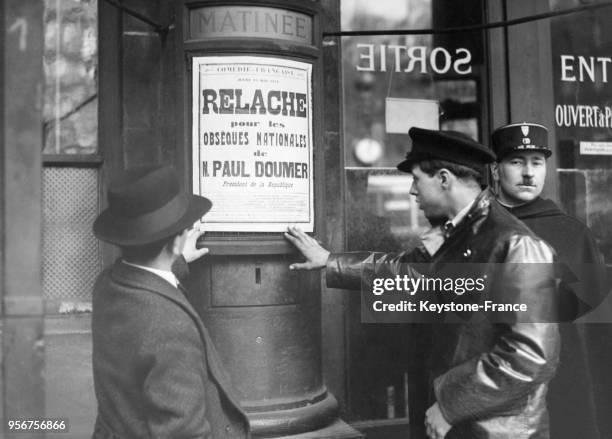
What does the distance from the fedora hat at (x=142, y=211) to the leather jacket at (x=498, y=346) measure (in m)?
1.15

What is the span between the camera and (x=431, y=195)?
2900 millimetres

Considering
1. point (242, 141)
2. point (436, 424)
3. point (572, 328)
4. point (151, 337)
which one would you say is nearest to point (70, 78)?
point (242, 141)

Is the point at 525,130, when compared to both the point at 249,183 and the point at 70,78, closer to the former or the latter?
the point at 249,183

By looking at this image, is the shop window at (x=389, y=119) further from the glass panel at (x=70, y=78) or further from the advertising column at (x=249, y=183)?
the glass panel at (x=70, y=78)

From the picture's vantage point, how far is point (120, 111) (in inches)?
151

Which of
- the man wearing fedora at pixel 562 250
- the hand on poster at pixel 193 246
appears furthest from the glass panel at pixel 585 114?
the hand on poster at pixel 193 246

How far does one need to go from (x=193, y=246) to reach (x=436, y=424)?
4.28ft

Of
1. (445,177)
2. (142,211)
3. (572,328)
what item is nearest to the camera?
(142,211)

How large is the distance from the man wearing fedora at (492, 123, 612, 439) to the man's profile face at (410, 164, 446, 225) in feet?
3.39

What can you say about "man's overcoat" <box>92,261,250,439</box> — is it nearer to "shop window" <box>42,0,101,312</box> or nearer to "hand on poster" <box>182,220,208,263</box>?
"hand on poster" <box>182,220,208,263</box>

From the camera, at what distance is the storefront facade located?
9.59 feet

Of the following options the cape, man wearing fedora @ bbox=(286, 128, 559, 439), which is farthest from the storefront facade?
the cape

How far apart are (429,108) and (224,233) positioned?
197cm

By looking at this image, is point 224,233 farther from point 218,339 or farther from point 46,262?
point 46,262
